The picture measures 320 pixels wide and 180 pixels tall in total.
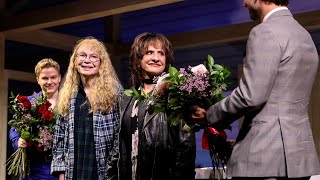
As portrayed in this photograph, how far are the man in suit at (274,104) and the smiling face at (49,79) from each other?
2.29 m

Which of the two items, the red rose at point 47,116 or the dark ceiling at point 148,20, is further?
the dark ceiling at point 148,20

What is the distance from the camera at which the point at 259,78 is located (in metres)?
2.21

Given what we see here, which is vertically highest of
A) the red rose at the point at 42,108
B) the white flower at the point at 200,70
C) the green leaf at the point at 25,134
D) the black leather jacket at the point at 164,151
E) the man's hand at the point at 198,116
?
the white flower at the point at 200,70

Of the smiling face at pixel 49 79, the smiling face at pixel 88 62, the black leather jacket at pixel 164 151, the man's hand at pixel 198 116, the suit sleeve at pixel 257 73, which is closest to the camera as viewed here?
the suit sleeve at pixel 257 73

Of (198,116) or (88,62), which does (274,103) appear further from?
(88,62)

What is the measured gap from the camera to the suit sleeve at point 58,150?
3.70 metres

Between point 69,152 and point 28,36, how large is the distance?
3.53 meters

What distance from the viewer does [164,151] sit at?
307cm

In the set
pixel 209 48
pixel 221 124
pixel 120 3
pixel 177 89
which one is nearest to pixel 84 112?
pixel 177 89

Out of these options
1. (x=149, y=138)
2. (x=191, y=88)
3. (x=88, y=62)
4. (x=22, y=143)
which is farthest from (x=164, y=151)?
(x=22, y=143)

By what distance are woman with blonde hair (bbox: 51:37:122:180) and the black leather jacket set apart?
429 mm

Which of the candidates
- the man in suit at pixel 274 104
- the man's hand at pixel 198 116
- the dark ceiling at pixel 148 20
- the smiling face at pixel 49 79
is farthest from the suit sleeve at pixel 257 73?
the dark ceiling at pixel 148 20

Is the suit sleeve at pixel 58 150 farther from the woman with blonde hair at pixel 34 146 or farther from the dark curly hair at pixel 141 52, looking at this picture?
the dark curly hair at pixel 141 52

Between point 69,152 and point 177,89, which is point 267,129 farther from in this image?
point 69,152
